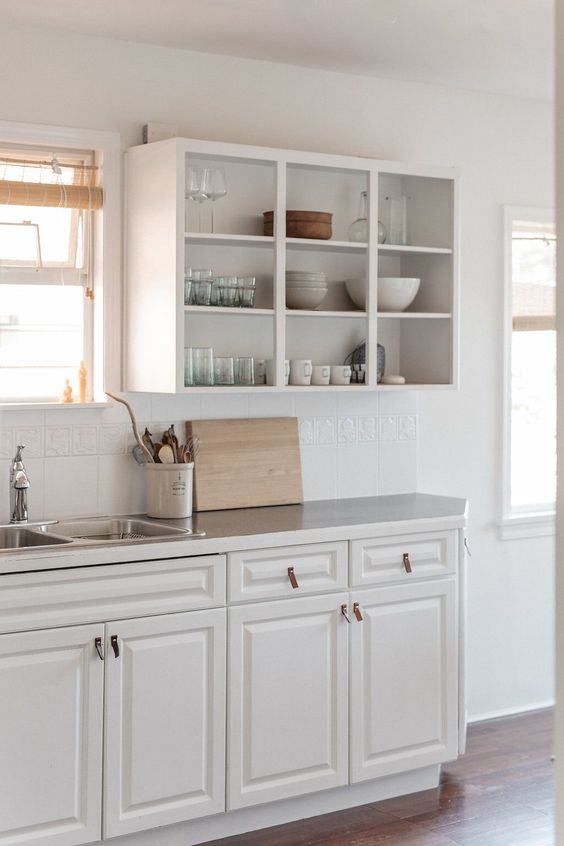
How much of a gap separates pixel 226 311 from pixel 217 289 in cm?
9

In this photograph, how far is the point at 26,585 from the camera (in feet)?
9.09

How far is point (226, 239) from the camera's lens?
3469mm

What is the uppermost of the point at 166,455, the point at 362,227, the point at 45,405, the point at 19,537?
the point at 362,227

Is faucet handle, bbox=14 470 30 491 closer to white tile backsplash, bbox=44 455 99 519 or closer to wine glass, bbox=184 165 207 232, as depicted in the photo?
A: white tile backsplash, bbox=44 455 99 519

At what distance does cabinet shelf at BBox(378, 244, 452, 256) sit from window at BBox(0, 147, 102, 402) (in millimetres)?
1081

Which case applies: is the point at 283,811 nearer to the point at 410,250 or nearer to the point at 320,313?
the point at 320,313

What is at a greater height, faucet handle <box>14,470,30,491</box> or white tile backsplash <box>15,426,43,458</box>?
white tile backsplash <box>15,426,43,458</box>

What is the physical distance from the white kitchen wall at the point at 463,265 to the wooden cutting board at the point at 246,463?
0.24 feet

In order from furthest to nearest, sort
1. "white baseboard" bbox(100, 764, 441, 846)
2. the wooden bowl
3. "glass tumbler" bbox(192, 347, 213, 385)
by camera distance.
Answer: the wooden bowl, "glass tumbler" bbox(192, 347, 213, 385), "white baseboard" bbox(100, 764, 441, 846)

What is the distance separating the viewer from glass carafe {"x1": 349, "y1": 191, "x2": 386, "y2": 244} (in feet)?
12.4

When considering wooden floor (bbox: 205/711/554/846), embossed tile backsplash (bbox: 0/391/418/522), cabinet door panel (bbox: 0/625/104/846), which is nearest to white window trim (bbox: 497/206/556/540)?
embossed tile backsplash (bbox: 0/391/418/522)

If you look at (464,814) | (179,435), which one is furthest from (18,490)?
(464,814)

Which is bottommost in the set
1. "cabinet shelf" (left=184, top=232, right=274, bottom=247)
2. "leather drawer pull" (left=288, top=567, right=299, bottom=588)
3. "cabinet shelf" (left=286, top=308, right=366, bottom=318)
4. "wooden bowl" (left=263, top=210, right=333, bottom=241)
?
"leather drawer pull" (left=288, top=567, right=299, bottom=588)

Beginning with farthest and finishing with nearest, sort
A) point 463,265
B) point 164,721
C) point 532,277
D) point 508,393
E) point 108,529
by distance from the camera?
point 532,277
point 508,393
point 463,265
point 108,529
point 164,721
